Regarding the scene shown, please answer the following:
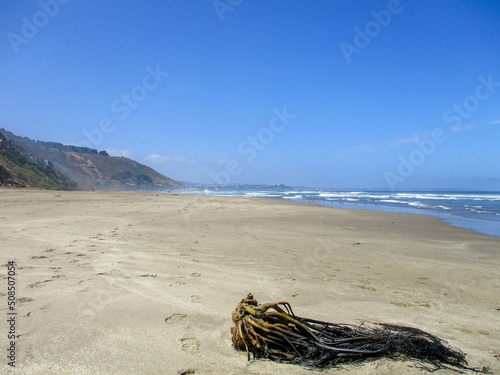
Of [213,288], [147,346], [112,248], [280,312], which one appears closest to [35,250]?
[112,248]

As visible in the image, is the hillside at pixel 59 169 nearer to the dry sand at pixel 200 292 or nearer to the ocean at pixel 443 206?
the ocean at pixel 443 206

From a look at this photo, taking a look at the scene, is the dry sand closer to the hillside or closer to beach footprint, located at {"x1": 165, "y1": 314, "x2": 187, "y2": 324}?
beach footprint, located at {"x1": 165, "y1": 314, "x2": 187, "y2": 324}

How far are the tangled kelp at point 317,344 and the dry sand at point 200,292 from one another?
0.11 metres

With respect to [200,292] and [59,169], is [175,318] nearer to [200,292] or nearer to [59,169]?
[200,292]

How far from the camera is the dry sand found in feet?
9.40

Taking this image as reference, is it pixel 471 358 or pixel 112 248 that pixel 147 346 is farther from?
pixel 112 248

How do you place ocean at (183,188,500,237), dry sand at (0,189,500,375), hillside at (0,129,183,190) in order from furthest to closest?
hillside at (0,129,183,190), ocean at (183,188,500,237), dry sand at (0,189,500,375)

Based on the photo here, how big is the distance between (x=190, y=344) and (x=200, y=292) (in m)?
1.46

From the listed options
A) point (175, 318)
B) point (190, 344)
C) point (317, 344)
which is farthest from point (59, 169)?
point (317, 344)

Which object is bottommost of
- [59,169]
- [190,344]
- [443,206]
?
[190,344]

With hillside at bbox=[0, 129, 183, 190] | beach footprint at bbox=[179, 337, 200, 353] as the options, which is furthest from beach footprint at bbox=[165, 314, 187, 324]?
hillside at bbox=[0, 129, 183, 190]

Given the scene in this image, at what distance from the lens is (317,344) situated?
2.93 meters

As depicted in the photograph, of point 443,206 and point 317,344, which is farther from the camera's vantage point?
point 443,206

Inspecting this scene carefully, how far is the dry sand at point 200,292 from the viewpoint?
2.87 m
